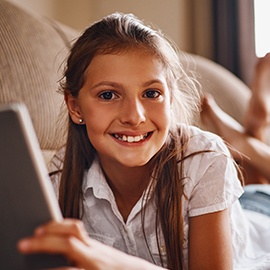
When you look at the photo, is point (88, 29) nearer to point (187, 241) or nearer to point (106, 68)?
point (106, 68)

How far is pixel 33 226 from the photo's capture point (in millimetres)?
652

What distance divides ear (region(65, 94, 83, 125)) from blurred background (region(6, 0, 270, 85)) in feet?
5.38

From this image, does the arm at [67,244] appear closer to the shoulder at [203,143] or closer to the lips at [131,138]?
the lips at [131,138]

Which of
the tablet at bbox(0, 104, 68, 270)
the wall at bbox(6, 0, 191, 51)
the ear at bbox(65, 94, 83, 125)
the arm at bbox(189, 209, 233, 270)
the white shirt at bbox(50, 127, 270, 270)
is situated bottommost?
the arm at bbox(189, 209, 233, 270)

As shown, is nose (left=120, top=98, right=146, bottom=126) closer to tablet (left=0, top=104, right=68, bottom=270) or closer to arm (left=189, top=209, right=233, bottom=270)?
arm (left=189, top=209, right=233, bottom=270)

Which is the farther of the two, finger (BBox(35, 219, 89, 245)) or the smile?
the smile

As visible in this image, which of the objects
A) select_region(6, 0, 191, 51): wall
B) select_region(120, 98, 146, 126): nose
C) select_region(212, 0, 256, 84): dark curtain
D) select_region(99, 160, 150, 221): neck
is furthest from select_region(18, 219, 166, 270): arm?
select_region(212, 0, 256, 84): dark curtain

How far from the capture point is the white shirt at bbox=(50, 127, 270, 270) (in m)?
1.18

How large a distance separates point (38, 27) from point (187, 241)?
79 cm

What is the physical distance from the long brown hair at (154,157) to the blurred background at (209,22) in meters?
1.64

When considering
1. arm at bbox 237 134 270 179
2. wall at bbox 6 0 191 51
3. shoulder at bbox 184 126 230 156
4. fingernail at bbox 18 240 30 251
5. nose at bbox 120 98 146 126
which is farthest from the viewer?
wall at bbox 6 0 191 51

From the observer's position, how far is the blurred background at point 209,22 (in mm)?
2924

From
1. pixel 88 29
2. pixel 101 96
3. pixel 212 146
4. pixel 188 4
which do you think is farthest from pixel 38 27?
pixel 188 4

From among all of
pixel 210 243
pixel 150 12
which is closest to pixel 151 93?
pixel 210 243
